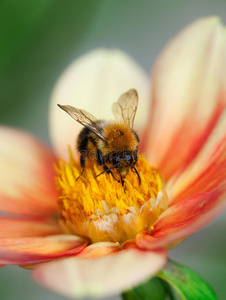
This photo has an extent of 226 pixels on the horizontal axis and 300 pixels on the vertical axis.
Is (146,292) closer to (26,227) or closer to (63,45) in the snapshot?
(26,227)

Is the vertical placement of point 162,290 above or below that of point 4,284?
above

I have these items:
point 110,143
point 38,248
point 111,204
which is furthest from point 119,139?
point 38,248

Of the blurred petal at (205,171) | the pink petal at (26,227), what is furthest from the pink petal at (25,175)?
the blurred petal at (205,171)

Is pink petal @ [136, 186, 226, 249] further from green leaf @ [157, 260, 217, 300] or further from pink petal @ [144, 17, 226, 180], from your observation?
pink petal @ [144, 17, 226, 180]

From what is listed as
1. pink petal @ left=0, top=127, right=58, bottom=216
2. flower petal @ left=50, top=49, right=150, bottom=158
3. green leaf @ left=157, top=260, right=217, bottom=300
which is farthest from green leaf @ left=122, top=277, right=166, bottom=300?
flower petal @ left=50, top=49, right=150, bottom=158

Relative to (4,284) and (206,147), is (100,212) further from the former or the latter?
(4,284)

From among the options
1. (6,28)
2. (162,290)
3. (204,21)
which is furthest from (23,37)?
(162,290)
